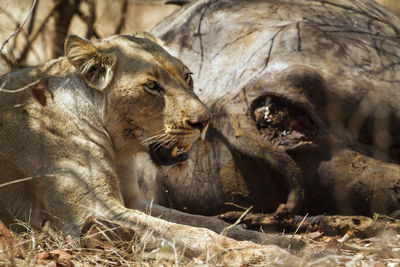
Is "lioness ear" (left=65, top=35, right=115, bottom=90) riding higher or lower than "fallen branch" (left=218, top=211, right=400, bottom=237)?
higher

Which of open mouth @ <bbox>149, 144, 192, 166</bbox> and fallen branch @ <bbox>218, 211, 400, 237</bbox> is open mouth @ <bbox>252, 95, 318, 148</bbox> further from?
open mouth @ <bbox>149, 144, 192, 166</bbox>

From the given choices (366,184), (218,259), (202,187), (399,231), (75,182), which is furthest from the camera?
(202,187)

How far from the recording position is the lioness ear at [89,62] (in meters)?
3.43

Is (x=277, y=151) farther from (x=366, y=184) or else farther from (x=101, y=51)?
(x=101, y=51)

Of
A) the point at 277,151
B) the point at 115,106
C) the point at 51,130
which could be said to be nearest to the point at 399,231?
the point at 277,151

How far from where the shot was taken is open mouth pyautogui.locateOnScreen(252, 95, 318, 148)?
4098 millimetres

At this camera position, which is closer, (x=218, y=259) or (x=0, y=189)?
(x=218, y=259)

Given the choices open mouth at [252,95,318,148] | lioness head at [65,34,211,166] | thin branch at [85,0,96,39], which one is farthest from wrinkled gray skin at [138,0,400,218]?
thin branch at [85,0,96,39]

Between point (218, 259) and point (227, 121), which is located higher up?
point (227, 121)

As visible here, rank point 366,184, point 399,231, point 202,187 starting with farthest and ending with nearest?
point 202,187, point 366,184, point 399,231

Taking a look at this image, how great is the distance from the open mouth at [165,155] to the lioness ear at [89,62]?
502mm

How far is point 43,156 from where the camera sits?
11.1 feet

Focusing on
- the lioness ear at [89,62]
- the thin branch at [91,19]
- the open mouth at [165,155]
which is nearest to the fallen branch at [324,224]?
the open mouth at [165,155]

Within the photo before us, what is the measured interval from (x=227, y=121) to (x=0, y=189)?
1559mm
